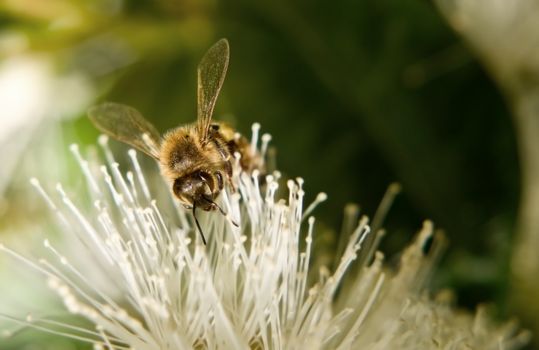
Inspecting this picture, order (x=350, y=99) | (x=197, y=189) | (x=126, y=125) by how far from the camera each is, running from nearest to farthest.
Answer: (x=197, y=189)
(x=126, y=125)
(x=350, y=99)

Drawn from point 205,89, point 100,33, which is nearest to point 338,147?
point 100,33

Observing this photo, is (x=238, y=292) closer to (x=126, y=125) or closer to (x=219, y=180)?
(x=219, y=180)

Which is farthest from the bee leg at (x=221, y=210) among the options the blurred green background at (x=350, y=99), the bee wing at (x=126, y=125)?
the blurred green background at (x=350, y=99)

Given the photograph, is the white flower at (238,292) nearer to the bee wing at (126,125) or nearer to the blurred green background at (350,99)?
the bee wing at (126,125)

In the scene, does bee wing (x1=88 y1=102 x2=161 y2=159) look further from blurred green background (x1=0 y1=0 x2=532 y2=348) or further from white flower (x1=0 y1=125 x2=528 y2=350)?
blurred green background (x1=0 y1=0 x2=532 y2=348)

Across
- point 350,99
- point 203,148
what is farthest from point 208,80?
point 350,99

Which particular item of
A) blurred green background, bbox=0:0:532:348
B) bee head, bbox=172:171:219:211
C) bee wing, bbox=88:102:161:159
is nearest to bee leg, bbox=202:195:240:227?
bee head, bbox=172:171:219:211
